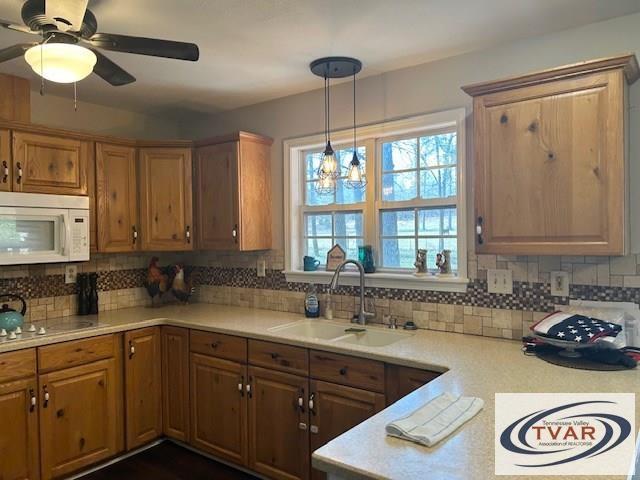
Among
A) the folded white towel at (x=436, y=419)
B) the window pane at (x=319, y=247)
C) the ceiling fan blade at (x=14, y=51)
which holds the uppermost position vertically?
the ceiling fan blade at (x=14, y=51)

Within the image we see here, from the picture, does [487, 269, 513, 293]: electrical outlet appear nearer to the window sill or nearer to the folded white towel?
the window sill

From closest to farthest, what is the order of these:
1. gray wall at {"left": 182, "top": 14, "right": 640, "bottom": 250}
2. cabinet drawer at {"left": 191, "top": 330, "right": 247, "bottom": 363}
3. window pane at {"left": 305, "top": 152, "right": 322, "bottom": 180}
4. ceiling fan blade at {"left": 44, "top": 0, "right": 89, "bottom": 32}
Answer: ceiling fan blade at {"left": 44, "top": 0, "right": 89, "bottom": 32}
gray wall at {"left": 182, "top": 14, "right": 640, "bottom": 250}
cabinet drawer at {"left": 191, "top": 330, "right": 247, "bottom": 363}
window pane at {"left": 305, "top": 152, "right": 322, "bottom": 180}

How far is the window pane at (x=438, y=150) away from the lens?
9.10ft

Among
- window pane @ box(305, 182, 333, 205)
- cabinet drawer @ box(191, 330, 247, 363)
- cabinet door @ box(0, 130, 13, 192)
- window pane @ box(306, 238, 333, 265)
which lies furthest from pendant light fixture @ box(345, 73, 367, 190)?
cabinet door @ box(0, 130, 13, 192)

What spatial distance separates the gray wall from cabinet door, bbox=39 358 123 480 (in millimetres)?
1433

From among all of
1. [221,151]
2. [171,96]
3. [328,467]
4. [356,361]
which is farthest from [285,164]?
[328,467]

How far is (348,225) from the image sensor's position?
3.24 meters

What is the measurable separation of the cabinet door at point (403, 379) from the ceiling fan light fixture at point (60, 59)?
1.75 metres

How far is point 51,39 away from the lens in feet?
5.90

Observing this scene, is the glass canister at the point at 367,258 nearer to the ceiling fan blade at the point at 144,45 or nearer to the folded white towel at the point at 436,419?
the folded white towel at the point at 436,419

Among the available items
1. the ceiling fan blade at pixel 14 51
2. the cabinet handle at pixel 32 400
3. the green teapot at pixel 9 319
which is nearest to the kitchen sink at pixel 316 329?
the cabinet handle at pixel 32 400

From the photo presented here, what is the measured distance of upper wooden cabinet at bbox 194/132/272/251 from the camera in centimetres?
328

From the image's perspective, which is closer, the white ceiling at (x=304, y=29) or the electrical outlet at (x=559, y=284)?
the white ceiling at (x=304, y=29)

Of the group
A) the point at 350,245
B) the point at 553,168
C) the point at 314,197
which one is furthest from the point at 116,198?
the point at 553,168
